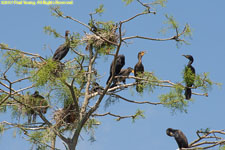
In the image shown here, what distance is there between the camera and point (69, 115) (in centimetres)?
1173

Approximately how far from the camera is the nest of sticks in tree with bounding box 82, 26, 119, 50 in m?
11.4

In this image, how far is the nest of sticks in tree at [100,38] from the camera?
11.4 meters

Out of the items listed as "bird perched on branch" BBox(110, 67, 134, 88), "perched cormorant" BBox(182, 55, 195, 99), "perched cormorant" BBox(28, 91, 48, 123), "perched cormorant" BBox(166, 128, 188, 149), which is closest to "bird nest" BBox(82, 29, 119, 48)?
"bird perched on branch" BBox(110, 67, 134, 88)

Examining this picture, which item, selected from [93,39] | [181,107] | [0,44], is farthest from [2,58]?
[181,107]

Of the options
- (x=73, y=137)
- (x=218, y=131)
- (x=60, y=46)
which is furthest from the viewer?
(x=60, y=46)

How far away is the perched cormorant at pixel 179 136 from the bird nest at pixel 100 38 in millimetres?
1997

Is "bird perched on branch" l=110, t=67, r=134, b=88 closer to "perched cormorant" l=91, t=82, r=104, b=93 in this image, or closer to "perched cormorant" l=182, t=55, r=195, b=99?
"perched cormorant" l=91, t=82, r=104, b=93

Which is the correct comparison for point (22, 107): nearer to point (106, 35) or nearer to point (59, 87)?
point (59, 87)

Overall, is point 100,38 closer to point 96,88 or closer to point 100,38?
point 100,38

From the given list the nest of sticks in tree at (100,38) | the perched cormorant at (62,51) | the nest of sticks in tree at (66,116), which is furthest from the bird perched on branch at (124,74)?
the perched cormorant at (62,51)

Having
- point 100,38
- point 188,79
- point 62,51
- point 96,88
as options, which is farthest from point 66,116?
point 188,79

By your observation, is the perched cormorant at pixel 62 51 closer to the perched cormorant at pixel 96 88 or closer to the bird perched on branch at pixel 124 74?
the perched cormorant at pixel 96 88

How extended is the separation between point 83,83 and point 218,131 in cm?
282

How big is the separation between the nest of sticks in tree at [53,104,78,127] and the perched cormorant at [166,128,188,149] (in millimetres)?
1796
